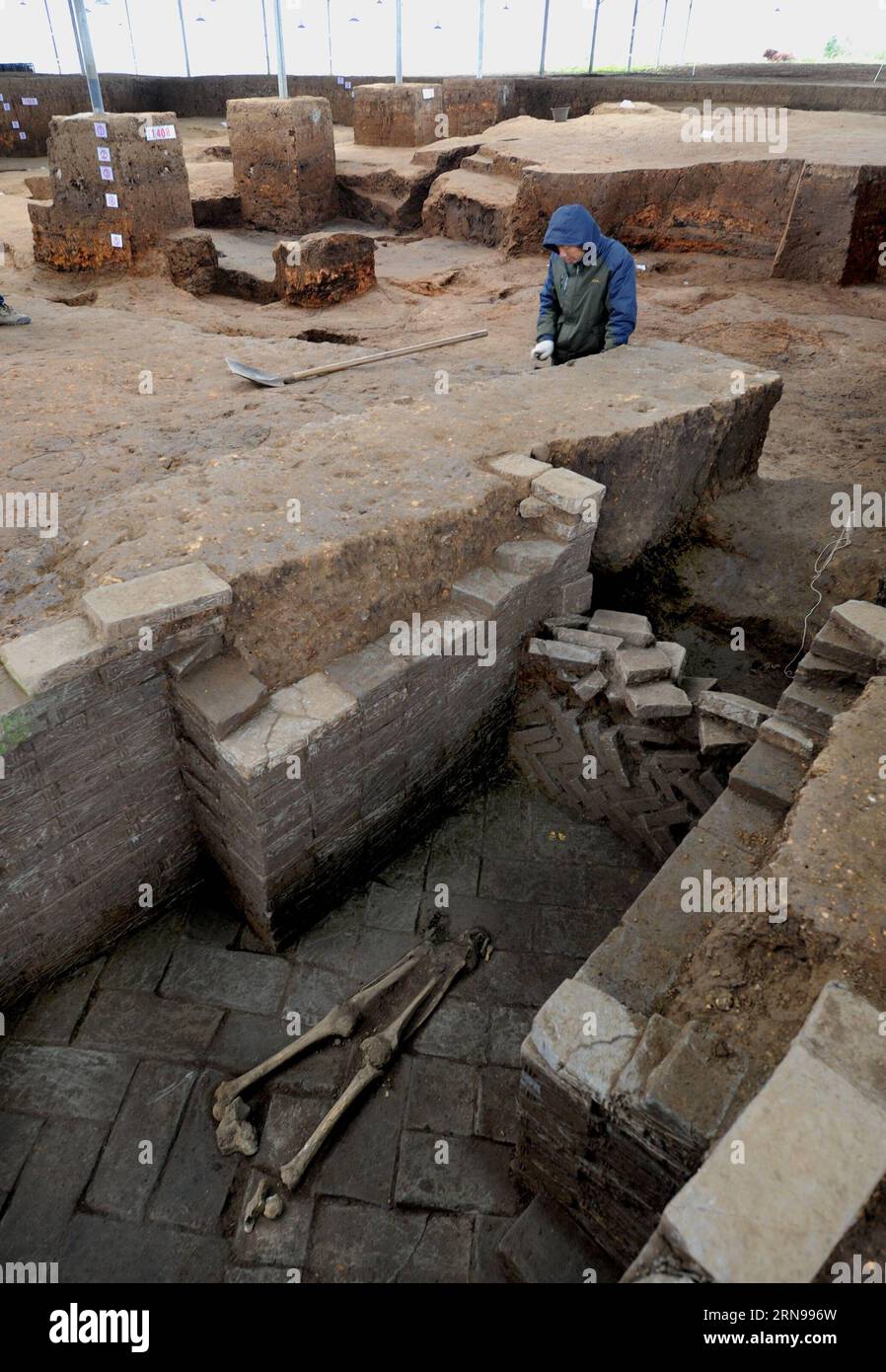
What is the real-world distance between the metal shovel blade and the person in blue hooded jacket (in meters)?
1.90

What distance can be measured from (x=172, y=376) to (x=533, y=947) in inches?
182

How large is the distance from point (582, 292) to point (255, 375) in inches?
94.0

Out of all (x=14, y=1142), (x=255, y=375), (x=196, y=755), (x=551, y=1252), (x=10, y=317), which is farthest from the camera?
(x=10, y=317)

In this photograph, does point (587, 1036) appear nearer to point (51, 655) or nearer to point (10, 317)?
point (51, 655)

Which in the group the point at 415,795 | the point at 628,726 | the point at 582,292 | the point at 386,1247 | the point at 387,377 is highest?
the point at 582,292

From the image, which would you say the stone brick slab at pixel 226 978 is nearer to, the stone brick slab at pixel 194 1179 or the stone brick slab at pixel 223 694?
the stone brick slab at pixel 194 1179

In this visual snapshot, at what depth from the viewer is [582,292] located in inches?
222

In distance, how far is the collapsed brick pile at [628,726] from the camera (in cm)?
403

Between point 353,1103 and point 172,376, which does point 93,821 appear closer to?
point 353,1103

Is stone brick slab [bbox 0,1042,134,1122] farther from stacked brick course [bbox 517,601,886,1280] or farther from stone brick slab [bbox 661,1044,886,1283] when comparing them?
stone brick slab [bbox 661,1044,886,1283]

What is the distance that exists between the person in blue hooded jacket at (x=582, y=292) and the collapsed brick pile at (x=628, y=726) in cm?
250

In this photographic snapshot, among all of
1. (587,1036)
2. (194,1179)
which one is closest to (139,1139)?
(194,1179)
